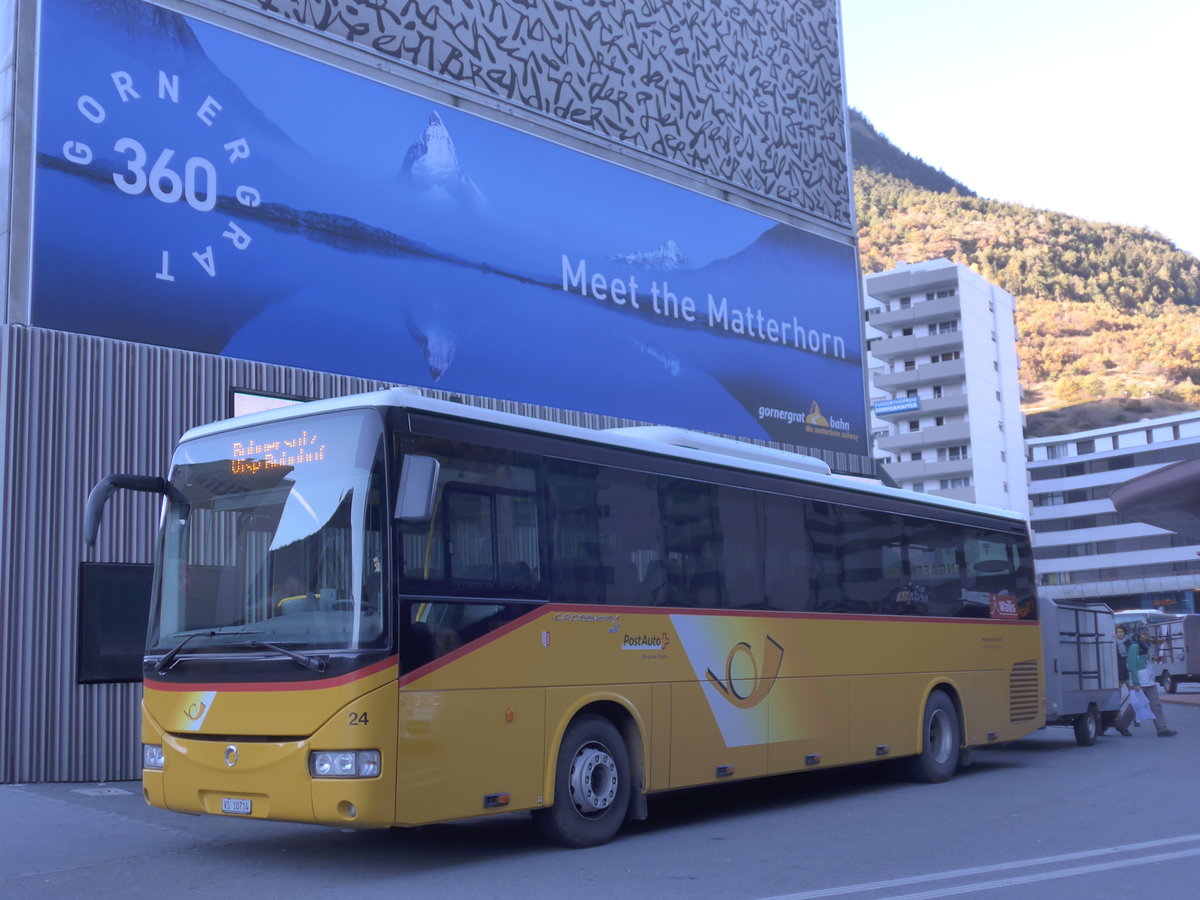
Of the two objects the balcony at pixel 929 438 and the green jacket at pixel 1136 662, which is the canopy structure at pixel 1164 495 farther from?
the balcony at pixel 929 438

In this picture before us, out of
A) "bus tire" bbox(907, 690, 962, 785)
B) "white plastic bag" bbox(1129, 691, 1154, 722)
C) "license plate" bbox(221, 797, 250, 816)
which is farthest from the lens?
"white plastic bag" bbox(1129, 691, 1154, 722)

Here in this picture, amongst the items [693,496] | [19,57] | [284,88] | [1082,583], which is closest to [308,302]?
[284,88]

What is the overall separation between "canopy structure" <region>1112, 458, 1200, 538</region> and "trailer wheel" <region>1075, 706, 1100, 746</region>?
926cm

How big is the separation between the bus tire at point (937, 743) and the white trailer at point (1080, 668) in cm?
336

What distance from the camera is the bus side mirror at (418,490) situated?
8.23 metres

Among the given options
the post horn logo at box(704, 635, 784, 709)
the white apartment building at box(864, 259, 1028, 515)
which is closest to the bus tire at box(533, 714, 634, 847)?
the post horn logo at box(704, 635, 784, 709)

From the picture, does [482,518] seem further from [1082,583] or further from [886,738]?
[1082,583]

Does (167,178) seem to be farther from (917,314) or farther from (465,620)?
(917,314)

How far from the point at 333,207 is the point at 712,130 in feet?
34.2

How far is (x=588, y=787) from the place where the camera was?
9859 millimetres

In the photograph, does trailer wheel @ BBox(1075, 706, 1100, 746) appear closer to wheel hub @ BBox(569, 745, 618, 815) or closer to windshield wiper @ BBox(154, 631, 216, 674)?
wheel hub @ BBox(569, 745, 618, 815)

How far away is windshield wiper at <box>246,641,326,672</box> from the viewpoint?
328 inches

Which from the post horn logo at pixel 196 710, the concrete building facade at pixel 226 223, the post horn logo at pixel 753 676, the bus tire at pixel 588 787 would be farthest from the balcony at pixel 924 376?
the post horn logo at pixel 196 710

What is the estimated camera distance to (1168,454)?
11469 centimetres
